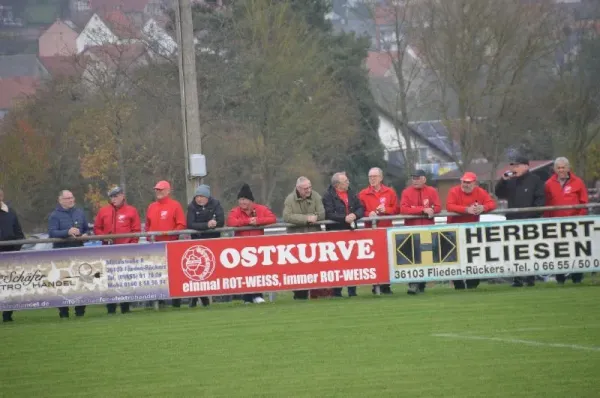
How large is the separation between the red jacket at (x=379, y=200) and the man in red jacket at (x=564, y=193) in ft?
8.65

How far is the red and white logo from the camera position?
19.5 meters

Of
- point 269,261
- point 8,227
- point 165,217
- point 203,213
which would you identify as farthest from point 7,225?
point 269,261

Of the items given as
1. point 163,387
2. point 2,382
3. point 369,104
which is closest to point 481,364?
point 163,387

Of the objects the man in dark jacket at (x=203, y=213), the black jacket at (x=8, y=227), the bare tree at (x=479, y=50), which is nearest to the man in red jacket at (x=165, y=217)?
the man in dark jacket at (x=203, y=213)

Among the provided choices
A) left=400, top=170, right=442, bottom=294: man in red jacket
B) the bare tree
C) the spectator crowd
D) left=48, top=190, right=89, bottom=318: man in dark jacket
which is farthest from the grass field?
the bare tree

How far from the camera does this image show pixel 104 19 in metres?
49.8

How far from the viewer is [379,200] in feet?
68.1

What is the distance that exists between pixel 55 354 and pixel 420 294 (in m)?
7.70

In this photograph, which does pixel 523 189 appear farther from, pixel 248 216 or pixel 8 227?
pixel 8 227

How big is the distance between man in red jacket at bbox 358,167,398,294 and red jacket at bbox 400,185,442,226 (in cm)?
19

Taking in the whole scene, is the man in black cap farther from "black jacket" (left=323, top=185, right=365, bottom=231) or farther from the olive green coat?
the olive green coat

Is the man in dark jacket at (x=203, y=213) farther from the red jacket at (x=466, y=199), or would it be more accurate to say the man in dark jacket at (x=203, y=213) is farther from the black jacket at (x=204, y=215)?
the red jacket at (x=466, y=199)

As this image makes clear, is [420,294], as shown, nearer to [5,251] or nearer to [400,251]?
[400,251]

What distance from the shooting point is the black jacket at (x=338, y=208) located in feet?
66.0
